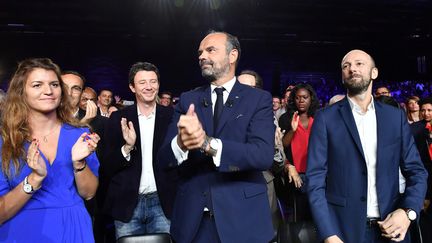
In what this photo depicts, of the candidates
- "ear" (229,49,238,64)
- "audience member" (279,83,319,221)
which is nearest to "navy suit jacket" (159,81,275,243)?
"ear" (229,49,238,64)

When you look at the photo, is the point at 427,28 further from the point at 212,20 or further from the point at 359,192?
the point at 359,192

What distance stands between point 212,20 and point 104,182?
7.25 metres

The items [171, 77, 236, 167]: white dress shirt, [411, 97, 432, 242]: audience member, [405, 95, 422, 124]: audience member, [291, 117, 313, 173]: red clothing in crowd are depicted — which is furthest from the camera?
[405, 95, 422, 124]: audience member

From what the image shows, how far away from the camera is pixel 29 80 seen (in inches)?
68.8

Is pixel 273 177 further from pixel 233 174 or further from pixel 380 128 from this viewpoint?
pixel 233 174

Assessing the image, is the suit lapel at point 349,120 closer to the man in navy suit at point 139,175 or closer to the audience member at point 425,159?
the man in navy suit at point 139,175

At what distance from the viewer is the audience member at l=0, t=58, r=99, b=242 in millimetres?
1632

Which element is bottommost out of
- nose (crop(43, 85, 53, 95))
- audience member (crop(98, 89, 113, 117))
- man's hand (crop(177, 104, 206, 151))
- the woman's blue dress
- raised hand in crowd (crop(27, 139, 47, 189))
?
the woman's blue dress

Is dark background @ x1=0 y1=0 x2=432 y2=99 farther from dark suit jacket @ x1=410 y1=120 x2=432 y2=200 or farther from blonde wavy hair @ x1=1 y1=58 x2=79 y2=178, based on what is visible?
blonde wavy hair @ x1=1 y1=58 x2=79 y2=178

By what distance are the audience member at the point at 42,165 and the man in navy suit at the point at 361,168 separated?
111 cm

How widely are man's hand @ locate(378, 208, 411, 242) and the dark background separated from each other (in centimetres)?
813

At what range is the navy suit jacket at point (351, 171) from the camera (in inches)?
77.5

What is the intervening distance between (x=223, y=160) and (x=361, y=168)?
79cm

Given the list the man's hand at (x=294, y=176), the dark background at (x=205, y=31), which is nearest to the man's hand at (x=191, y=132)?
the man's hand at (x=294, y=176)
